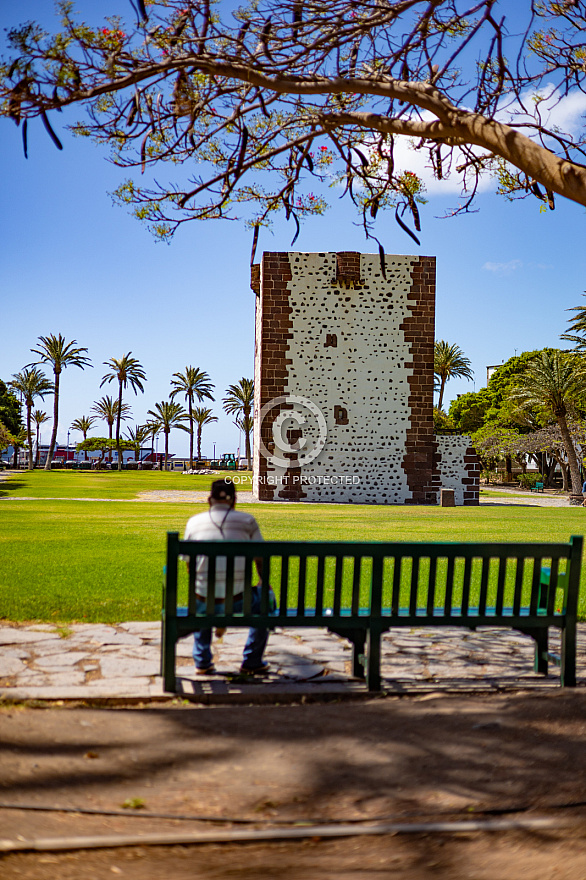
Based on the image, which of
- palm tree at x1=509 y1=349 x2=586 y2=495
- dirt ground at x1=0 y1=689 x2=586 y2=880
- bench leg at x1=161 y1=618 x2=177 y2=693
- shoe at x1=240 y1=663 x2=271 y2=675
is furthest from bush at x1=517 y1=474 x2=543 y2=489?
bench leg at x1=161 y1=618 x2=177 y2=693

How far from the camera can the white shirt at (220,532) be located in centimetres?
487

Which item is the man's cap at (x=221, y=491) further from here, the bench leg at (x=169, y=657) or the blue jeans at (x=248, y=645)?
the bench leg at (x=169, y=657)

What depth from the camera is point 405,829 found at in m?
2.91

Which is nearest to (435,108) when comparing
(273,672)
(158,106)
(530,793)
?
(158,106)

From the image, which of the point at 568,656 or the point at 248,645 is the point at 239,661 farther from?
the point at 568,656

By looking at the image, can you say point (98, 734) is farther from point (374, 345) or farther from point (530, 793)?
point (374, 345)

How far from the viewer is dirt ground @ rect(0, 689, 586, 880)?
2695 mm

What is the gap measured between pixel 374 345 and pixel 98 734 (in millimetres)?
25516

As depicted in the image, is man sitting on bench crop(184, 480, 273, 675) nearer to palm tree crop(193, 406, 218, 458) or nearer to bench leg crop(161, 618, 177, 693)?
bench leg crop(161, 618, 177, 693)

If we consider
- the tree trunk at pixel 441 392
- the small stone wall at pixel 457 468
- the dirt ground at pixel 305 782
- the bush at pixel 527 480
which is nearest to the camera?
the dirt ground at pixel 305 782

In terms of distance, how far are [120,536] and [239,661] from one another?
828cm

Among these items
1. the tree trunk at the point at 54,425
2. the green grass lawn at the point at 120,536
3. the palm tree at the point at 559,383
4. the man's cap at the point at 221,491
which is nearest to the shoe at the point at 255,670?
the man's cap at the point at 221,491

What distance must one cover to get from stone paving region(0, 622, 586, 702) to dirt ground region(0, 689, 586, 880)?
387mm

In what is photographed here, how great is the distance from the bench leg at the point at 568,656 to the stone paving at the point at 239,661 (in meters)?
0.12
